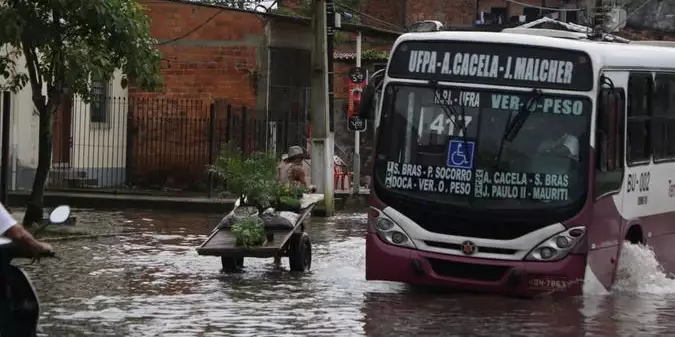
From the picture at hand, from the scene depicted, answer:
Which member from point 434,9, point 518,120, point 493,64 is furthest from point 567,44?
point 434,9

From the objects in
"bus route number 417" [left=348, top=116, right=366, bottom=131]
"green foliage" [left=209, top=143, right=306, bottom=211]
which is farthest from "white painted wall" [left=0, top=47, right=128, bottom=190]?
"green foliage" [left=209, top=143, right=306, bottom=211]

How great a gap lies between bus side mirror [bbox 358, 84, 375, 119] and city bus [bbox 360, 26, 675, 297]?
0.01 meters

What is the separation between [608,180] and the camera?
13.5m

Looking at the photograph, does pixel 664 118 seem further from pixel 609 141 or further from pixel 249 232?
pixel 249 232

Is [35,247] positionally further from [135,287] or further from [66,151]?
[66,151]

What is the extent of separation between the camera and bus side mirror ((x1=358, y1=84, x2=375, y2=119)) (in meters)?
13.6

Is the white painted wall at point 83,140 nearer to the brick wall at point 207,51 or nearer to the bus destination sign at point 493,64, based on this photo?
Result: the brick wall at point 207,51

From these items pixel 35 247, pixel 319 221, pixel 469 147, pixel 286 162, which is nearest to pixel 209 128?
pixel 319 221

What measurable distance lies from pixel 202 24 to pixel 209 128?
2.89 metres

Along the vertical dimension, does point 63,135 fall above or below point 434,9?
below

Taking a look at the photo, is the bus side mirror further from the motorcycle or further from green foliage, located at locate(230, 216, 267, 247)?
the motorcycle

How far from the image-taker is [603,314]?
12.4 meters

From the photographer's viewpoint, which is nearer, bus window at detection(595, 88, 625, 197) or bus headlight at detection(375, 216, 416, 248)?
bus window at detection(595, 88, 625, 197)

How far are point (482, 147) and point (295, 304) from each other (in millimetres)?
2526
